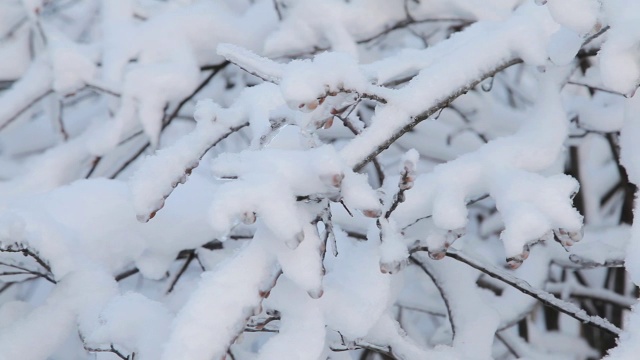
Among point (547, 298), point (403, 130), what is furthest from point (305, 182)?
point (547, 298)

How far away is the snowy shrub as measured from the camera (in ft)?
3.02

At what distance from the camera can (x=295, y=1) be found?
1858 mm

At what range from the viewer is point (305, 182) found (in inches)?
36.0

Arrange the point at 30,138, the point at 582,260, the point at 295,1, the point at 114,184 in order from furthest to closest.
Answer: the point at 30,138 < the point at 295,1 < the point at 114,184 < the point at 582,260

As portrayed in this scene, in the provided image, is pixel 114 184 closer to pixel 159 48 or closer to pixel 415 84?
pixel 159 48

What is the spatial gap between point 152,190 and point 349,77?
35 cm

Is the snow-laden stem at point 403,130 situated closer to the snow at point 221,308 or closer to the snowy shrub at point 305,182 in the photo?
the snowy shrub at point 305,182

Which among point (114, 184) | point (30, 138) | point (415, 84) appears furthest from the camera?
point (30, 138)

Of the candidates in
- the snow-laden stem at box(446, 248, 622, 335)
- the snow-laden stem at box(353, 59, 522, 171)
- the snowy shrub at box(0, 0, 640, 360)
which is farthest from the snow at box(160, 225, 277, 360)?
the snow-laden stem at box(446, 248, 622, 335)

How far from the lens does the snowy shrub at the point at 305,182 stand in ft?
3.02

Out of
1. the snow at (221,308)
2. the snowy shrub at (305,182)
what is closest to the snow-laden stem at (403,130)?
the snowy shrub at (305,182)

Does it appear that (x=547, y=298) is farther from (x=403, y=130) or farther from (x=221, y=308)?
(x=221, y=308)

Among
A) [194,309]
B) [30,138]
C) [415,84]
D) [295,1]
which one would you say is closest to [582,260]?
[415,84]

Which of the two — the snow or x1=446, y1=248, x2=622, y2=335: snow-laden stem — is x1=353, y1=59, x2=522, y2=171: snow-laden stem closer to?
the snow
